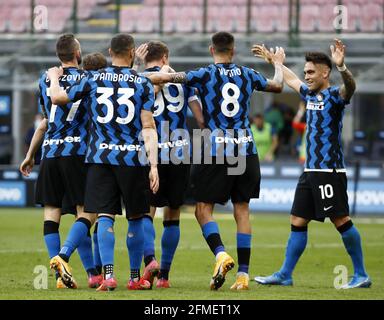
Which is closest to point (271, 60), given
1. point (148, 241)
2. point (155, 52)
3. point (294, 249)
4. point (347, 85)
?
point (347, 85)

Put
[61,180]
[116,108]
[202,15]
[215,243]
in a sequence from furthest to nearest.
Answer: [202,15] → [61,180] → [215,243] → [116,108]

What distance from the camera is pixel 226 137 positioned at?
10.3 metres

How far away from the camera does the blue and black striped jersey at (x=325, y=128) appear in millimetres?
10609

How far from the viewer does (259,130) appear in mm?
25203

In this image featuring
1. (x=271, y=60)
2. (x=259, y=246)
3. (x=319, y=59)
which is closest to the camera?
(x=319, y=59)

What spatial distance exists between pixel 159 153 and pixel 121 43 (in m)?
1.33

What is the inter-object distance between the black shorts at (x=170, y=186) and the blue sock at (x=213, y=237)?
47 centimetres

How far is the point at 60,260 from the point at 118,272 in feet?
7.93

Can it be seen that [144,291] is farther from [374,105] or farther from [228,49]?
[374,105]

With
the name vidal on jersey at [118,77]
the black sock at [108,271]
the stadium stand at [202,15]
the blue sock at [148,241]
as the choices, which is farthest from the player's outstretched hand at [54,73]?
the stadium stand at [202,15]

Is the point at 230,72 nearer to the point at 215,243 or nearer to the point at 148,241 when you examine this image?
the point at 215,243

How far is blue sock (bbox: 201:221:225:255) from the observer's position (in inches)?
395

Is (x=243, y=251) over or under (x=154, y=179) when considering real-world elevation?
under
